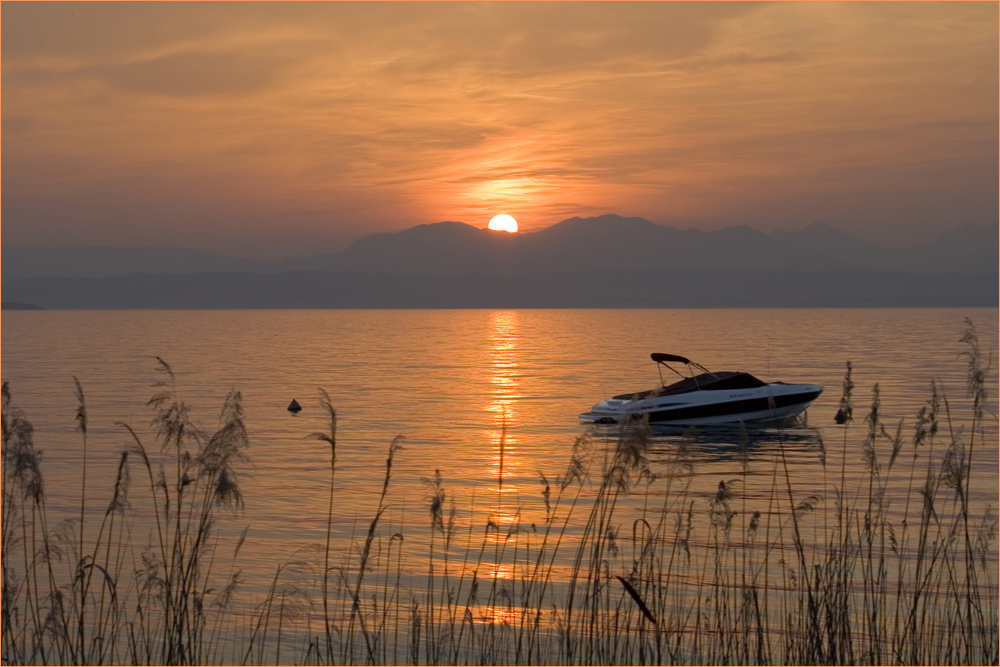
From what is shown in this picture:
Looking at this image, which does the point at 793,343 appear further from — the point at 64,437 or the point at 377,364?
the point at 64,437

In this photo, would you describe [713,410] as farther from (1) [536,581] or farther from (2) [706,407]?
(1) [536,581]

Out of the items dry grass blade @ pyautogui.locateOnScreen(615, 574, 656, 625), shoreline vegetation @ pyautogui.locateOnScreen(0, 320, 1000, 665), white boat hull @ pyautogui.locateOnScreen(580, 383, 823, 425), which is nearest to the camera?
dry grass blade @ pyautogui.locateOnScreen(615, 574, 656, 625)

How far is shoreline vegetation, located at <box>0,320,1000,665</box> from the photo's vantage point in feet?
27.1

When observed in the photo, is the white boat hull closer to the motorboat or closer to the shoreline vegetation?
the motorboat

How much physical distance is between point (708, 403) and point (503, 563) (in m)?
25.0

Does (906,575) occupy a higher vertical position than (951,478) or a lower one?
lower

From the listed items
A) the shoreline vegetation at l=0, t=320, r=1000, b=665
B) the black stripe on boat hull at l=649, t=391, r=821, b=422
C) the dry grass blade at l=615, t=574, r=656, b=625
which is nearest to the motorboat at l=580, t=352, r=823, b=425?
the black stripe on boat hull at l=649, t=391, r=821, b=422

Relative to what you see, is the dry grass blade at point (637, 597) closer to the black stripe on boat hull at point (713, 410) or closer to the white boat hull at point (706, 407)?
the white boat hull at point (706, 407)

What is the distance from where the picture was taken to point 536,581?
15789mm

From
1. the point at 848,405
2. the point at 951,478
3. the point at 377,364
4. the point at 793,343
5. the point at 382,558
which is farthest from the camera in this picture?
the point at 793,343

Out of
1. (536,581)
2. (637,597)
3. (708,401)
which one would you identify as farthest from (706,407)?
(637,597)

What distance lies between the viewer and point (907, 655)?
9.57m

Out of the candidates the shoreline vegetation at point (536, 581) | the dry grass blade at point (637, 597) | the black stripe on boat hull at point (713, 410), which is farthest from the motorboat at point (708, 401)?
the dry grass blade at point (637, 597)

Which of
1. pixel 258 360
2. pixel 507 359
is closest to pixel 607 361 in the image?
pixel 507 359
